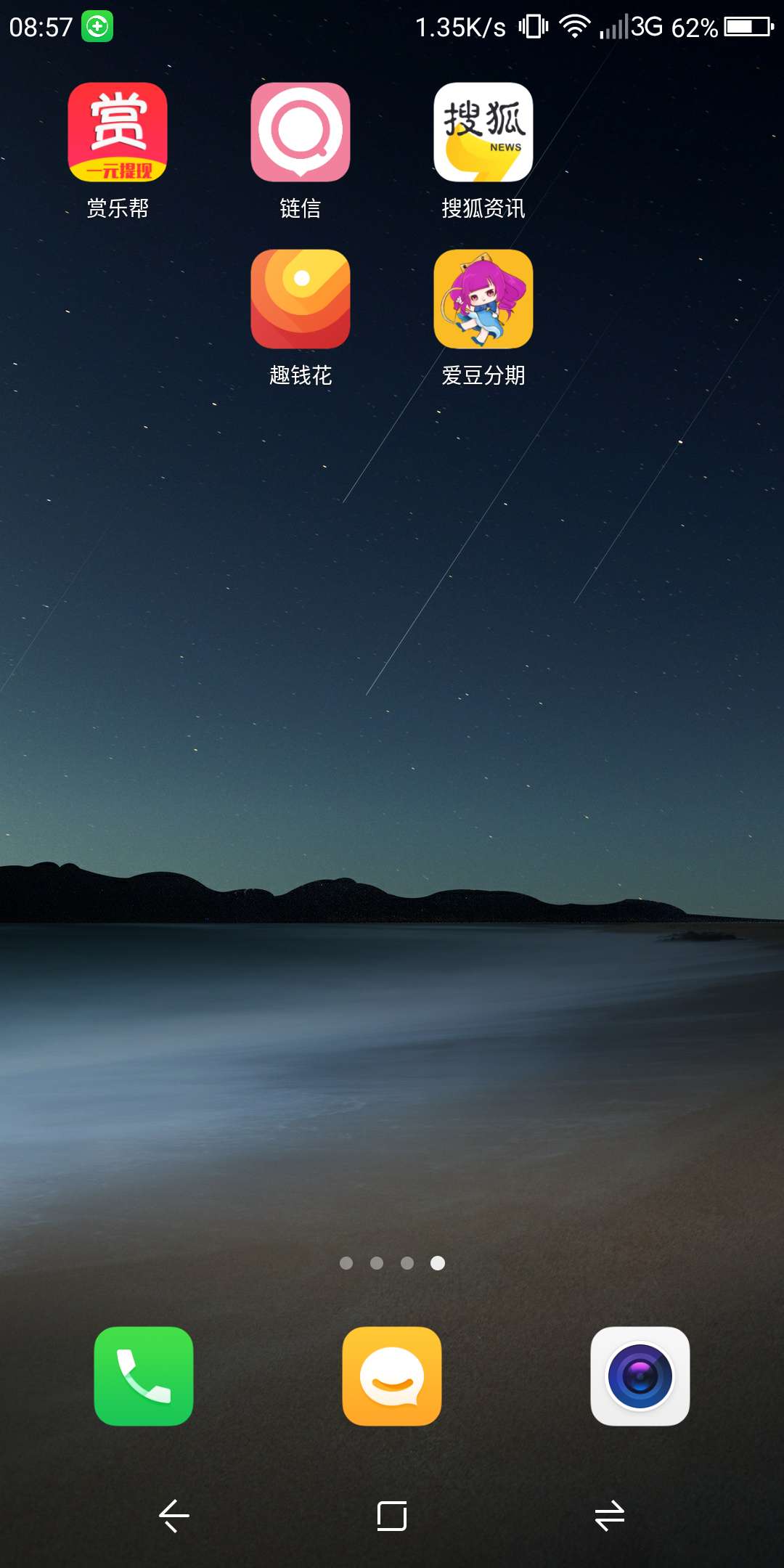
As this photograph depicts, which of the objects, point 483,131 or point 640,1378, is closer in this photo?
point 640,1378

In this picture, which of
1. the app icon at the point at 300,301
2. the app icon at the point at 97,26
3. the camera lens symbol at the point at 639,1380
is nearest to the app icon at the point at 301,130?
the app icon at the point at 300,301

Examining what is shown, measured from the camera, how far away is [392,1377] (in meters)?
2.80

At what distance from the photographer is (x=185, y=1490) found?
2531mm

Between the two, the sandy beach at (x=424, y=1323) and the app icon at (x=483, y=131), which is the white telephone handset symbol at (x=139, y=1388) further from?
the app icon at (x=483, y=131)

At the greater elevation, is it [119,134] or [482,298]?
[119,134]

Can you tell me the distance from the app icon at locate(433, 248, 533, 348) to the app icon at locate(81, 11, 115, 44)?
146cm

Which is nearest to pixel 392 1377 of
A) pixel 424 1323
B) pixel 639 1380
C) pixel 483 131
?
pixel 639 1380

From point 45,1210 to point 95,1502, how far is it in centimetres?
297

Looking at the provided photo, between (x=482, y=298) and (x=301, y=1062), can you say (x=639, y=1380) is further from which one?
(x=301, y=1062)

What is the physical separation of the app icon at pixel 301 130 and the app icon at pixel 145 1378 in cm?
410

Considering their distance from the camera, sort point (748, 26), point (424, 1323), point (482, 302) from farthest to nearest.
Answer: point (482, 302)
point (748, 26)
point (424, 1323)

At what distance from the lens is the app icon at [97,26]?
3.91 m

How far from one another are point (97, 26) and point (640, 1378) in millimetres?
4840

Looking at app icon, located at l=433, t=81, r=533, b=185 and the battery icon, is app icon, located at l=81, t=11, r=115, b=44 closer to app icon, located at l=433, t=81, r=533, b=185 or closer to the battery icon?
app icon, located at l=433, t=81, r=533, b=185
